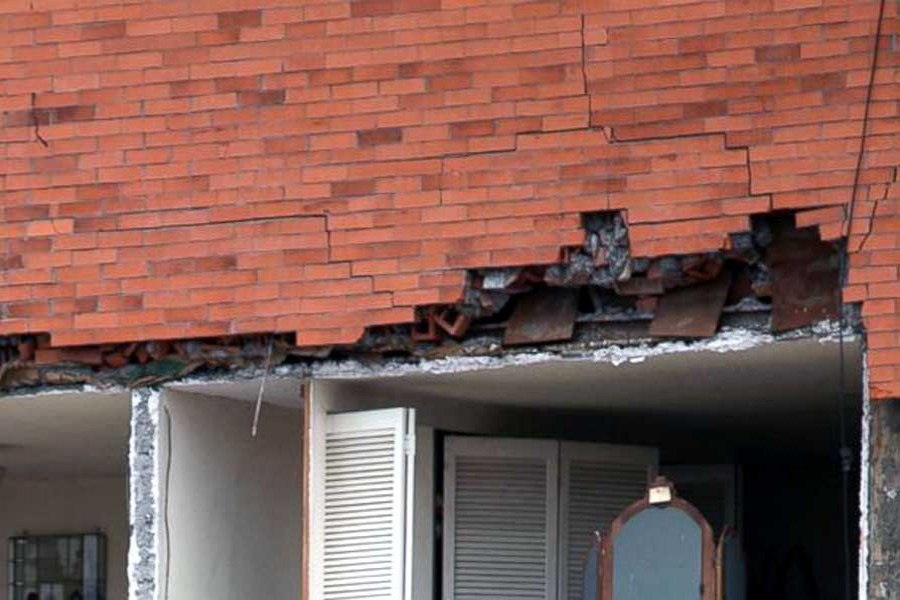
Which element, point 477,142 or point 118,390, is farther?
point 118,390

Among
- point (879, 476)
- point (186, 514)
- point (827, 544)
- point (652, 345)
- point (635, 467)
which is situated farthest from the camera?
point (827, 544)

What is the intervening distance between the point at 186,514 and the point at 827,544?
537 cm

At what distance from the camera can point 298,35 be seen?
1090cm

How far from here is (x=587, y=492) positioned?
480 inches

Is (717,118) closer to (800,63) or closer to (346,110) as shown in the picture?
(800,63)

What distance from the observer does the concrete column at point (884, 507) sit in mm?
9781

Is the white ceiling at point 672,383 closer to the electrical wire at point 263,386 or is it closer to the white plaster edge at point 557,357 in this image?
the white plaster edge at point 557,357

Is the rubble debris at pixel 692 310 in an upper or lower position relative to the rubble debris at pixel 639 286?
lower

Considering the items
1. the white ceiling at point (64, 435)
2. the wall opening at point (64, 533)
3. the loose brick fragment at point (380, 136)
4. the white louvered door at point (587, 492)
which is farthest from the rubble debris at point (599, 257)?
the wall opening at point (64, 533)

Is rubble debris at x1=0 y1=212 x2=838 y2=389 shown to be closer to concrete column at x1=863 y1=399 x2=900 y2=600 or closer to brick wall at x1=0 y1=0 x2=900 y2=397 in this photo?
brick wall at x1=0 y1=0 x2=900 y2=397

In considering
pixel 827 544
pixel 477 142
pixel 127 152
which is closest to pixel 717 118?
pixel 477 142

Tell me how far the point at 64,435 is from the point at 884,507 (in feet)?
17.0

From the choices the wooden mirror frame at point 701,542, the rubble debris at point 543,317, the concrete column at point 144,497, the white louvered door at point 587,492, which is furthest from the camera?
the white louvered door at point 587,492

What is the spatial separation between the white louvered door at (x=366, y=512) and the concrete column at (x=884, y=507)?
7.32 ft
